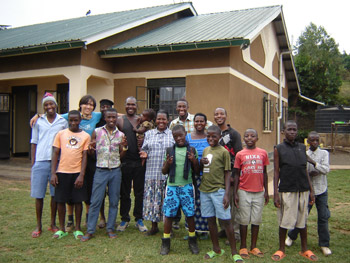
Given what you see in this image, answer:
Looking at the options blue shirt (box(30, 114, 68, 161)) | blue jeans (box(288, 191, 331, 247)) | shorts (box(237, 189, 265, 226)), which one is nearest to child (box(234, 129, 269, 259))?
shorts (box(237, 189, 265, 226))

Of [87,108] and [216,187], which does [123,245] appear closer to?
[216,187]

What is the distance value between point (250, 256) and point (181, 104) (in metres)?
2.03

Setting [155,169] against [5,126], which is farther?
[5,126]

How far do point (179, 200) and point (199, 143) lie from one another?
0.71 meters

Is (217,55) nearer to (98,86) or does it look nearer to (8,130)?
(98,86)

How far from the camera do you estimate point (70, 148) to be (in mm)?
4238

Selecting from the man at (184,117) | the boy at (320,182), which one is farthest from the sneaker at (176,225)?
the boy at (320,182)

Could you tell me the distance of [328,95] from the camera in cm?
2481

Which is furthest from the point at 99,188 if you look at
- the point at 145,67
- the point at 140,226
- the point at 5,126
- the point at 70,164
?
the point at 5,126

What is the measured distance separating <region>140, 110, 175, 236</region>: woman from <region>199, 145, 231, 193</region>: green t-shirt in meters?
0.72

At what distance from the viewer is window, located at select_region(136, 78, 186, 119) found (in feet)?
30.3

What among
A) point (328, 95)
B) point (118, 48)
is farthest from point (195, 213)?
point (328, 95)

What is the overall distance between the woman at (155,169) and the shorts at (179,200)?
16.9 inches

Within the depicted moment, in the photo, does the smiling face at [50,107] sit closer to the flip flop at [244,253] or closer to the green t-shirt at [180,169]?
the green t-shirt at [180,169]
